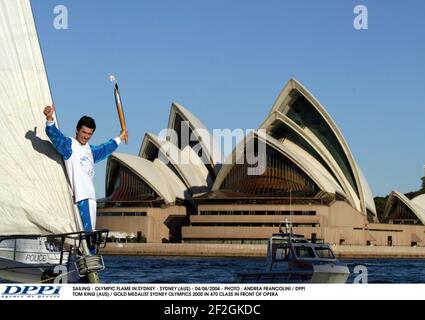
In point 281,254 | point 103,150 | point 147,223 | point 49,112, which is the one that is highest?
point 147,223

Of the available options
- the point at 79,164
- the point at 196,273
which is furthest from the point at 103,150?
the point at 196,273

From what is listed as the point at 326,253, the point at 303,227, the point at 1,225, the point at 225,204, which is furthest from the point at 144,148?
the point at 1,225

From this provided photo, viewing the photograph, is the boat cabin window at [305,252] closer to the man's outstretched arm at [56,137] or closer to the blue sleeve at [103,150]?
the blue sleeve at [103,150]

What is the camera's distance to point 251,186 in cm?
7994

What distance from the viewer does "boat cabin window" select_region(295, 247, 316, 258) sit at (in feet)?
65.3

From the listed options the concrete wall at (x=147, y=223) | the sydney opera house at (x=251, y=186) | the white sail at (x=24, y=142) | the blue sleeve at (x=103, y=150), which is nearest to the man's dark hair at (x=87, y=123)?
the blue sleeve at (x=103, y=150)

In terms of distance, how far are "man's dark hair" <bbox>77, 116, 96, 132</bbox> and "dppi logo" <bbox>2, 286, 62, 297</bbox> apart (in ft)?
5.53

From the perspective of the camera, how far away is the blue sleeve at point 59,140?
655 cm

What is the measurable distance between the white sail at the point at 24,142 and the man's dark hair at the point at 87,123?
0.68 meters

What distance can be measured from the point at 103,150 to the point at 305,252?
13.7m

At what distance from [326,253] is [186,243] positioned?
57884 mm

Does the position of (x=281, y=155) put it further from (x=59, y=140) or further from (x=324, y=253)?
(x=59, y=140)

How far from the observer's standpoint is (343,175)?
265 ft
